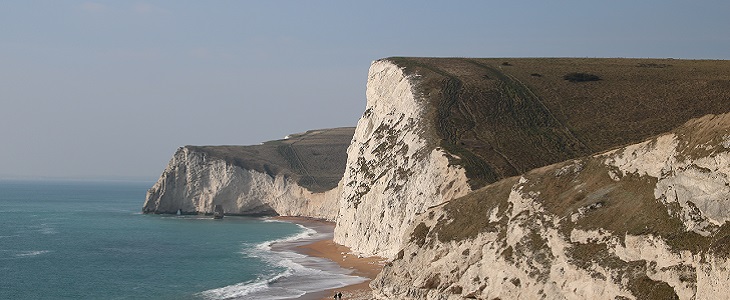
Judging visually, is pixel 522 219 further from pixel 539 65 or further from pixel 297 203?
pixel 297 203

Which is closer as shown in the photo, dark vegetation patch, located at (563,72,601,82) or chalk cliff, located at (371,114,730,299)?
chalk cliff, located at (371,114,730,299)

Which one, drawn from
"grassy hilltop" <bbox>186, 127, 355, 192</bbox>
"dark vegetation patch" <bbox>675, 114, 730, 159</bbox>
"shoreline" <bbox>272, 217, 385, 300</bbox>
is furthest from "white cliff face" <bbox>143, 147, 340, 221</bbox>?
"dark vegetation patch" <bbox>675, 114, 730, 159</bbox>

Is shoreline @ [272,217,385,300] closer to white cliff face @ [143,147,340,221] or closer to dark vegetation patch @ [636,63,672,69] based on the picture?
white cliff face @ [143,147,340,221]

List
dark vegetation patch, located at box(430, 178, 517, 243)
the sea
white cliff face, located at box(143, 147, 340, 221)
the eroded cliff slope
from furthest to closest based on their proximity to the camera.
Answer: white cliff face, located at box(143, 147, 340, 221) → the eroded cliff slope → the sea → dark vegetation patch, located at box(430, 178, 517, 243)

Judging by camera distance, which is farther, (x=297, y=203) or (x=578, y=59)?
(x=297, y=203)

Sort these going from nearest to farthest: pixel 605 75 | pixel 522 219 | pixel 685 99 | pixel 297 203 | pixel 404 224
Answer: pixel 522 219, pixel 404 224, pixel 685 99, pixel 605 75, pixel 297 203

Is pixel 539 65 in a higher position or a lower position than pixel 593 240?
higher

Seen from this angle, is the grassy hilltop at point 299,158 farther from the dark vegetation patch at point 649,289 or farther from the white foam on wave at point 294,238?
the dark vegetation patch at point 649,289

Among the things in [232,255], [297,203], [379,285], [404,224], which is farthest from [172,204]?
[379,285]
